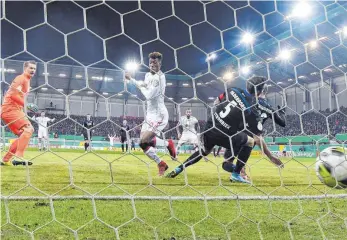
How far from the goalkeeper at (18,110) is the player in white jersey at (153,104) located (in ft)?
2.15

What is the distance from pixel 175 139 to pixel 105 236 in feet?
5.85

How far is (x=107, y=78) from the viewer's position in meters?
1.85

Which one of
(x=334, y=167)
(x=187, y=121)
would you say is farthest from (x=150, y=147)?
(x=334, y=167)

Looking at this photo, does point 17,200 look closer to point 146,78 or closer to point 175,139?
point 146,78

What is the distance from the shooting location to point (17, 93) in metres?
2.31

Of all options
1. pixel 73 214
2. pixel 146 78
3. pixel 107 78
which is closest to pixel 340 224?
pixel 73 214

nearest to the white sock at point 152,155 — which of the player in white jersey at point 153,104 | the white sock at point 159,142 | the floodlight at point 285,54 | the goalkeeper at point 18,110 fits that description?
the player in white jersey at point 153,104

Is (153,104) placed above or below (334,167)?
above

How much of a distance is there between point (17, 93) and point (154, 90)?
3.18ft

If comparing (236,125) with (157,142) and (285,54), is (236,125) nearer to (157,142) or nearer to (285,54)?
(157,142)

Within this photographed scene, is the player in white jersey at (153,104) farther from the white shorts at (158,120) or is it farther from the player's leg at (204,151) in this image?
the player's leg at (204,151)

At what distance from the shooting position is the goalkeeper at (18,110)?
6.84 ft

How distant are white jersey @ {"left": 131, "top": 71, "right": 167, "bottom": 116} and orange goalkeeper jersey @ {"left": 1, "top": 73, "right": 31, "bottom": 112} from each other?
2.25ft

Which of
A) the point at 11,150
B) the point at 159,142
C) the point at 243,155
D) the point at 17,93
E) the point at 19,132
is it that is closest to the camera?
the point at 17,93
